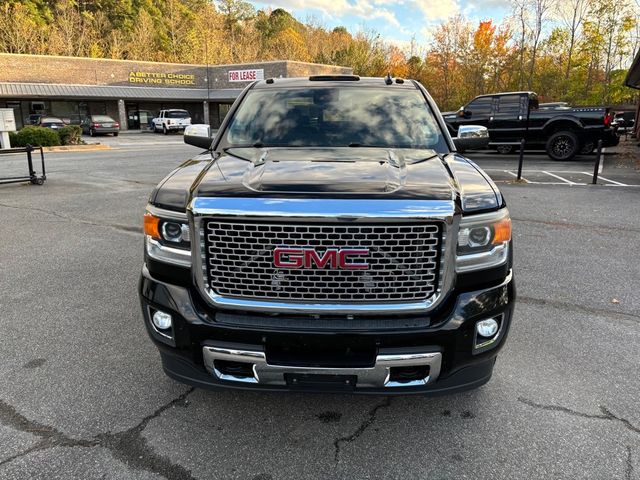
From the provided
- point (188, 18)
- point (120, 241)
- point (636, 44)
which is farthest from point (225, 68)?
point (120, 241)

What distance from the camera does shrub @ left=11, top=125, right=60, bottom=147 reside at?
72.7 feet

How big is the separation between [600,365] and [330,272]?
228cm

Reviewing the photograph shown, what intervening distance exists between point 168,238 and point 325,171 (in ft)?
2.86

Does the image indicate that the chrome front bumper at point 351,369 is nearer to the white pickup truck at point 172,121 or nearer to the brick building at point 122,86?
the white pickup truck at point 172,121

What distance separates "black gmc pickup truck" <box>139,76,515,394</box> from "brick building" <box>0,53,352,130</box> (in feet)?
136

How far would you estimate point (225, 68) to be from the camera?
47844 millimetres

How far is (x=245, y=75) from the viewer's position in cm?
4709

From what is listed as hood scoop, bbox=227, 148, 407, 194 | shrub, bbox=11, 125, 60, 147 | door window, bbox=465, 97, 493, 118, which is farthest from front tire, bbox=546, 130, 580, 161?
shrub, bbox=11, 125, 60, 147

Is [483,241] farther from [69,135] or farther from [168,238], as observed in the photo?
[69,135]

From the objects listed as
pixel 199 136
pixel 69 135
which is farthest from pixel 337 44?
pixel 199 136

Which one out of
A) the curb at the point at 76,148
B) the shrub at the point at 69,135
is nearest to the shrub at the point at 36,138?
the curb at the point at 76,148

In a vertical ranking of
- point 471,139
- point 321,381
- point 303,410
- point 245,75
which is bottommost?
point 303,410

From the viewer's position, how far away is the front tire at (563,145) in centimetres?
1545

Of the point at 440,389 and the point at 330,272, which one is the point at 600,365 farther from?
the point at 330,272
